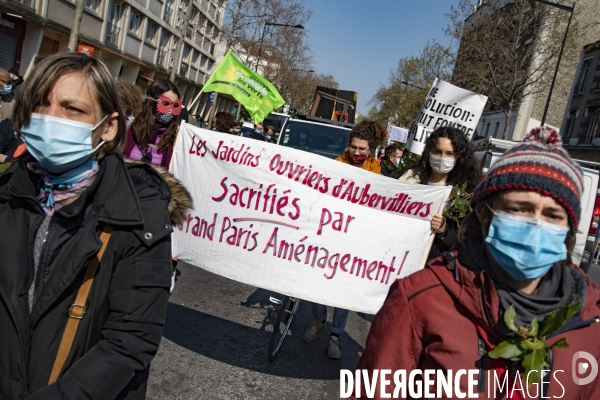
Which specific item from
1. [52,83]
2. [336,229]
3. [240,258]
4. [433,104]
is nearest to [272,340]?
[240,258]

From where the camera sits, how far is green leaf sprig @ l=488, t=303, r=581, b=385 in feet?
5.13

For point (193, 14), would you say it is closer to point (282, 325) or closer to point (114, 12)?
point (114, 12)

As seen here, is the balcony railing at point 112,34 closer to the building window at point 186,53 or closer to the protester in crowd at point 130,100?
the building window at point 186,53

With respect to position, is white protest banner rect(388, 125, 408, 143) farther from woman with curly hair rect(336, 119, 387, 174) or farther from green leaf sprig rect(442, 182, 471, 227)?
green leaf sprig rect(442, 182, 471, 227)

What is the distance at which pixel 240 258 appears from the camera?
14.4 ft

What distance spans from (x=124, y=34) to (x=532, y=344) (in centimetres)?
3296

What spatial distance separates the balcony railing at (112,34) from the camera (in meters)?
29.5

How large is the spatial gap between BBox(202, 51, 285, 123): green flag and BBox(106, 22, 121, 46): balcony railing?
71.3ft

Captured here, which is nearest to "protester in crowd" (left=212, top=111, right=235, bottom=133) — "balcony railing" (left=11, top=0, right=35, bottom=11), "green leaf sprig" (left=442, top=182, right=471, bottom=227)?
"green leaf sprig" (left=442, top=182, right=471, bottom=227)

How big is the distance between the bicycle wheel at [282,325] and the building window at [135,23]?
31158 millimetres

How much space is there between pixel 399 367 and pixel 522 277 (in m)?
0.46

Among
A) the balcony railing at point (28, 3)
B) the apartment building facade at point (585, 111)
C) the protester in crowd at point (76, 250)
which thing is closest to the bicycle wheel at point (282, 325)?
the protester in crowd at point (76, 250)

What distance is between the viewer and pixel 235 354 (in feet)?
15.3

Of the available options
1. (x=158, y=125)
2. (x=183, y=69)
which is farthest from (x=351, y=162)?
(x=183, y=69)
